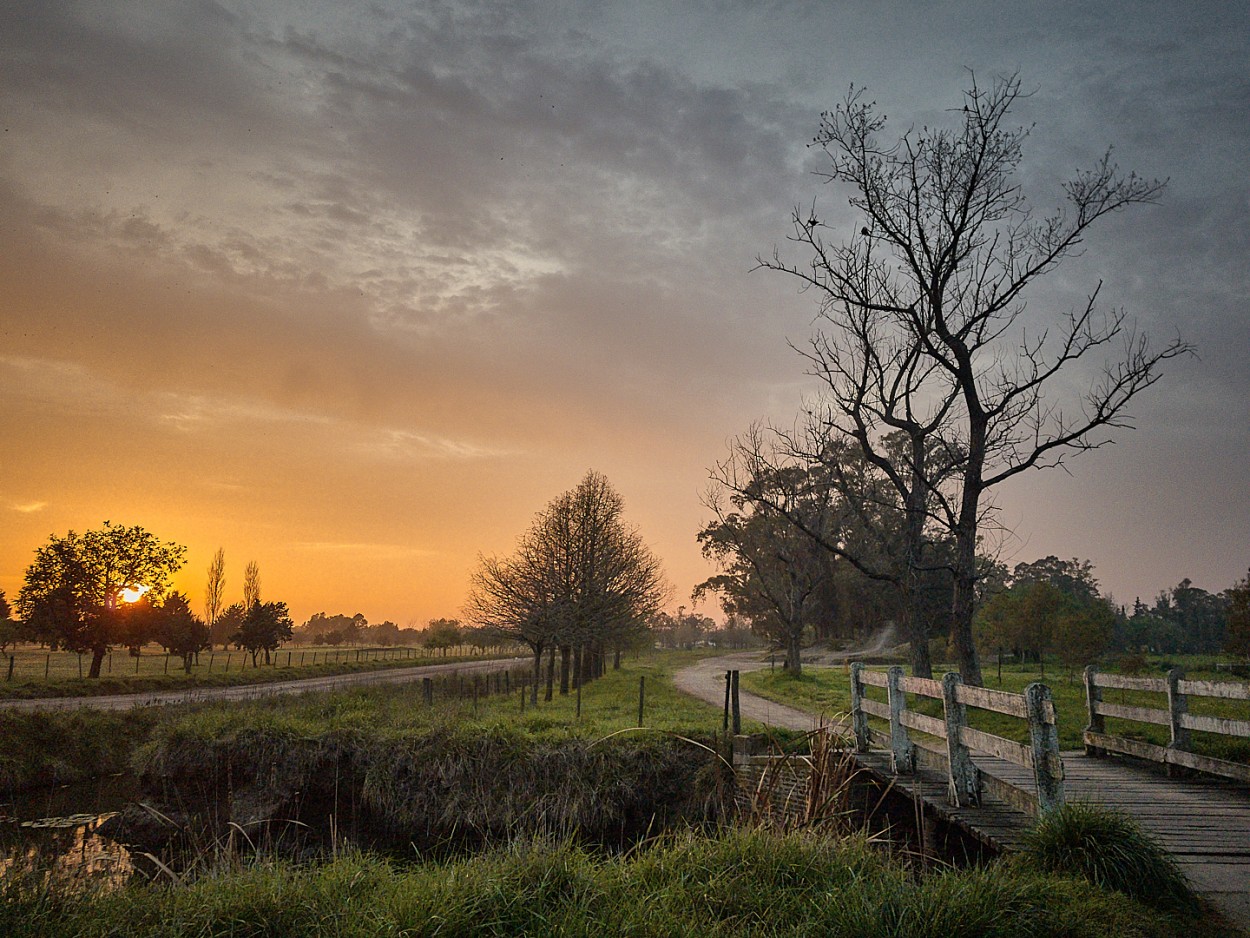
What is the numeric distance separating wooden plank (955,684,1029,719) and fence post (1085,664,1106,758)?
423 cm

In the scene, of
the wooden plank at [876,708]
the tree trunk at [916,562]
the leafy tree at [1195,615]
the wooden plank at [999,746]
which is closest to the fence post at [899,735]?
the wooden plank at [876,708]

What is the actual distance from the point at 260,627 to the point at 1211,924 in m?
57.3

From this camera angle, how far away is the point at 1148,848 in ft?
19.6

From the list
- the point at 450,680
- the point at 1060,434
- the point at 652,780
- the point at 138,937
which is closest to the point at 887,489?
the point at 450,680

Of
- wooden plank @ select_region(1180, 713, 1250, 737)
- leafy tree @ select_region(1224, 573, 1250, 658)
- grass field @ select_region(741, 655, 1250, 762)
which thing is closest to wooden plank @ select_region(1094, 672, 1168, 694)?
wooden plank @ select_region(1180, 713, 1250, 737)

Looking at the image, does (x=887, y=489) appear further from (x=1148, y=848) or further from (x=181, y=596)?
(x=181, y=596)

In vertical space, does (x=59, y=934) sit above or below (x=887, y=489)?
below

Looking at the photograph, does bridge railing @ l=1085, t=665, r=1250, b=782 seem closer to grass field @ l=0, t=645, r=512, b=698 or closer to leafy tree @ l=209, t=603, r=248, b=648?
grass field @ l=0, t=645, r=512, b=698

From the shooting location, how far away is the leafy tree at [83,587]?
39.5 m

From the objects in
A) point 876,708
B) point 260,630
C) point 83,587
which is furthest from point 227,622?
point 876,708

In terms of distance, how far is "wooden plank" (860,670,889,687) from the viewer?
35.1ft

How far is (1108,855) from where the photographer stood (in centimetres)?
601

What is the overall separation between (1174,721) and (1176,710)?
15cm

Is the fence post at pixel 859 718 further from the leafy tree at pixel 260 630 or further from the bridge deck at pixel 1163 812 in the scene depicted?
the leafy tree at pixel 260 630
